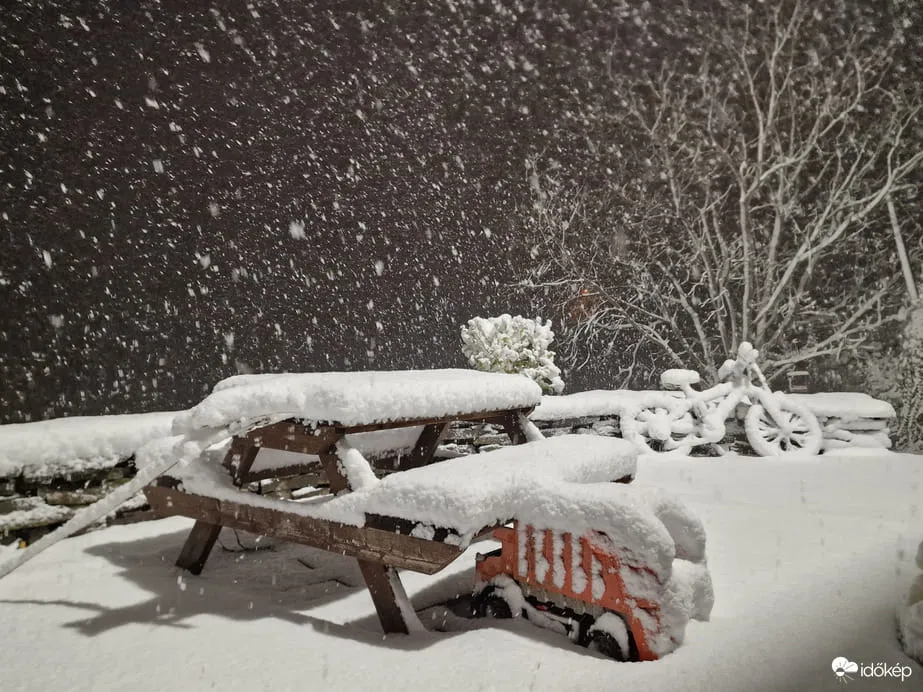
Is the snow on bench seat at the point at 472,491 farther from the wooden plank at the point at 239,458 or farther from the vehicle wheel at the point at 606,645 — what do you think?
the vehicle wheel at the point at 606,645

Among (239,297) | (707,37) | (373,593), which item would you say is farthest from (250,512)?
(707,37)

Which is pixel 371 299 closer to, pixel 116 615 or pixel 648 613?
pixel 116 615

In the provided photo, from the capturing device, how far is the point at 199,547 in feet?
11.5

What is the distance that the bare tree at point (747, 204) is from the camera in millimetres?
11625

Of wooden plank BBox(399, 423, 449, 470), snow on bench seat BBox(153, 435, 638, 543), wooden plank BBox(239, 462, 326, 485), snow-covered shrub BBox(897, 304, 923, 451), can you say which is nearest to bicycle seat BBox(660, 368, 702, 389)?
snow-covered shrub BBox(897, 304, 923, 451)

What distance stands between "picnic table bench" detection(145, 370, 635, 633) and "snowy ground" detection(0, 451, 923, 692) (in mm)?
385

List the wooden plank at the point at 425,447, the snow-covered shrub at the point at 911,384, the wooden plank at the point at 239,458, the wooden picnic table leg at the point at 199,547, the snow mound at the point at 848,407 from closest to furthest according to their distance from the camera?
1. the wooden plank at the point at 239,458
2. the wooden picnic table leg at the point at 199,547
3. the wooden plank at the point at 425,447
4. the snow mound at the point at 848,407
5. the snow-covered shrub at the point at 911,384

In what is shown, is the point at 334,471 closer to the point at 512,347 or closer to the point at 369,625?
the point at 369,625

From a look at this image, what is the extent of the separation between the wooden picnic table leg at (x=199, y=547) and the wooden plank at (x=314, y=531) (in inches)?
9.6

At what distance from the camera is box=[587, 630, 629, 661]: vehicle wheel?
95.7 inches

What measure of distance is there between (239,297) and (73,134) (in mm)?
2611

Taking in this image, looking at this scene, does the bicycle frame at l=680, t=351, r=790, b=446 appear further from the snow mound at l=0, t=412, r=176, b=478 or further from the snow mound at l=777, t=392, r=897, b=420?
the snow mound at l=0, t=412, r=176, b=478

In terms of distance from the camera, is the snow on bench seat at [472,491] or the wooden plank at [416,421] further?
the wooden plank at [416,421]

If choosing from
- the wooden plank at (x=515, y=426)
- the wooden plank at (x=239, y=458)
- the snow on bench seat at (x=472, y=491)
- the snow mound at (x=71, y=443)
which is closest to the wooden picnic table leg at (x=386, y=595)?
the snow on bench seat at (x=472, y=491)
